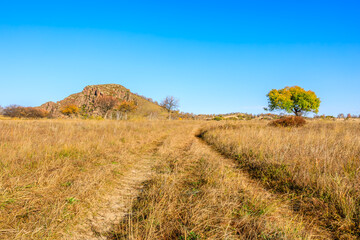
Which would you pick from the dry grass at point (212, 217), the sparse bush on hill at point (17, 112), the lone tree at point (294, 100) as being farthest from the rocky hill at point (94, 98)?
the dry grass at point (212, 217)

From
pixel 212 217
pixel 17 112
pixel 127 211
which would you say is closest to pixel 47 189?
pixel 127 211

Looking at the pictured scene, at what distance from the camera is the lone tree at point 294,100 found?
41.7m

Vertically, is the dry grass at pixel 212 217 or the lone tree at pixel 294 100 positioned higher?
the lone tree at pixel 294 100

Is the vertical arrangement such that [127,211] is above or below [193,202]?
below

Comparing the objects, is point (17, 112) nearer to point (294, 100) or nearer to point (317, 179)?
point (317, 179)

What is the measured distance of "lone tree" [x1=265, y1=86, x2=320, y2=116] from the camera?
41.7 metres

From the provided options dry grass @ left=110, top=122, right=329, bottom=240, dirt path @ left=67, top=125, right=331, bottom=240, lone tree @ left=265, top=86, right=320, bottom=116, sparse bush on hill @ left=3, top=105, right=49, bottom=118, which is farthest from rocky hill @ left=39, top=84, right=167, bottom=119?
dry grass @ left=110, top=122, right=329, bottom=240

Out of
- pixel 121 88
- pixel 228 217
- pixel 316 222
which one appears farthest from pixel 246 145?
pixel 121 88

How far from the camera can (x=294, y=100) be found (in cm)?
4362

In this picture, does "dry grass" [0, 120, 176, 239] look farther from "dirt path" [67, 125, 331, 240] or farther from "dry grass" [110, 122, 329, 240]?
"dry grass" [110, 122, 329, 240]

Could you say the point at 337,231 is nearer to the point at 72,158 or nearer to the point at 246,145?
the point at 246,145

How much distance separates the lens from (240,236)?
2.21m

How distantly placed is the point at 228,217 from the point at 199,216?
0.44m

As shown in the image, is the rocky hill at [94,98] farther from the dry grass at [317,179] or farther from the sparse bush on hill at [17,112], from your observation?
the dry grass at [317,179]
